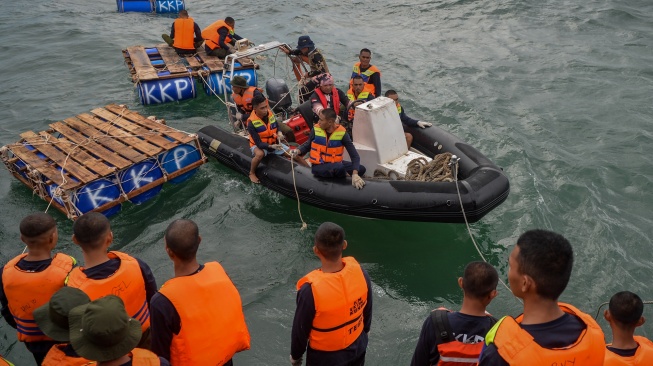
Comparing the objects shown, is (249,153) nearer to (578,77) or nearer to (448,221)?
(448,221)

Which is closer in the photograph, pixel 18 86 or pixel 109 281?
pixel 109 281

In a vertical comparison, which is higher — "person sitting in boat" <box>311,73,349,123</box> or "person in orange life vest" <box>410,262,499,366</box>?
"person in orange life vest" <box>410,262,499,366</box>

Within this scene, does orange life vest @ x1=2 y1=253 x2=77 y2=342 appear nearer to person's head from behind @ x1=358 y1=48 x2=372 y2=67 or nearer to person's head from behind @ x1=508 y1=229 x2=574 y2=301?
person's head from behind @ x1=508 y1=229 x2=574 y2=301

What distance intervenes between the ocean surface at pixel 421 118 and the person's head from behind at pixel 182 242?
2.32 metres

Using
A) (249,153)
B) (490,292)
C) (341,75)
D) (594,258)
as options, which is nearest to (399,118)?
(249,153)

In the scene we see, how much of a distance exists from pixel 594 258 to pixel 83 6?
647 inches

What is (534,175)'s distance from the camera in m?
8.09

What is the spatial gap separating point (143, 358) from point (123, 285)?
101 cm

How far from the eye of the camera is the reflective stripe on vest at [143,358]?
2593 millimetres

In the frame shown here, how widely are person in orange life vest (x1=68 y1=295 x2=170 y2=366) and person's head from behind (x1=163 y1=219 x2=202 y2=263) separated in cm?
61

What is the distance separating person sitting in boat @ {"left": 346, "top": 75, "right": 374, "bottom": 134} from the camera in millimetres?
7539

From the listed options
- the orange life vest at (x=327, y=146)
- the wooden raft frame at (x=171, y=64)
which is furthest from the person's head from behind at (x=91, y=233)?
the wooden raft frame at (x=171, y=64)

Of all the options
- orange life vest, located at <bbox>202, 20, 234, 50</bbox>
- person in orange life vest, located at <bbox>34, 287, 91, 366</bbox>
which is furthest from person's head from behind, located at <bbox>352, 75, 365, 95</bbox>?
person in orange life vest, located at <bbox>34, 287, 91, 366</bbox>

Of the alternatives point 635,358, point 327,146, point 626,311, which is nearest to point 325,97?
point 327,146
